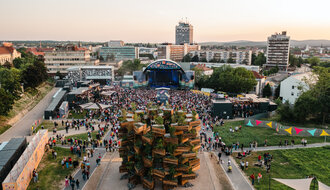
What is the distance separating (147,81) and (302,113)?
35.5 meters

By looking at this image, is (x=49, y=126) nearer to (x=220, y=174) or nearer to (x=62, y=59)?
(x=220, y=174)

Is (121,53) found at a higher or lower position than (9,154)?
higher

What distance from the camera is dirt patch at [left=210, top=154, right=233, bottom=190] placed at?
16.9 meters

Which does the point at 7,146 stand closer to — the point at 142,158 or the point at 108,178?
the point at 108,178

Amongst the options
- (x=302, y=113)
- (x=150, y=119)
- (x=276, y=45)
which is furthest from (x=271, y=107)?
(x=276, y=45)

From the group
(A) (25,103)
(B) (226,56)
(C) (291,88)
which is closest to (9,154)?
(A) (25,103)

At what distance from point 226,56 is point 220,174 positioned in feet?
342

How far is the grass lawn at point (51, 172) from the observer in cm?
1675

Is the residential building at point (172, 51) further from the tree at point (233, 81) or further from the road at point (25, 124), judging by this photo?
the road at point (25, 124)

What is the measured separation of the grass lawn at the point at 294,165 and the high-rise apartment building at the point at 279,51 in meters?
85.6

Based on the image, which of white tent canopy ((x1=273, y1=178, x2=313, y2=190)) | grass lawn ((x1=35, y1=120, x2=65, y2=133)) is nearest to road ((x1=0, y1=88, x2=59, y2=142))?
grass lawn ((x1=35, y1=120, x2=65, y2=133))

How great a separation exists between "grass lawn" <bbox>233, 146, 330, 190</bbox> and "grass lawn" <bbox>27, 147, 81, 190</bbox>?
14.1 m

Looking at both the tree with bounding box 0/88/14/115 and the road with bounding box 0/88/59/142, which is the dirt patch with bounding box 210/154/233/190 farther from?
the tree with bounding box 0/88/14/115

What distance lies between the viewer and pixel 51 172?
1855 centimetres
